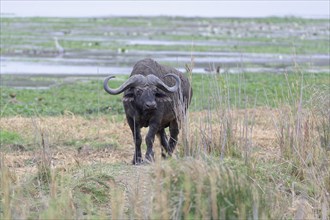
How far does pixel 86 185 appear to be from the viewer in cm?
803

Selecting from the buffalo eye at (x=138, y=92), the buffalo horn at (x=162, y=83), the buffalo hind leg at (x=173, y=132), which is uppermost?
the buffalo horn at (x=162, y=83)

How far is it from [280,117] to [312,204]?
2.05m

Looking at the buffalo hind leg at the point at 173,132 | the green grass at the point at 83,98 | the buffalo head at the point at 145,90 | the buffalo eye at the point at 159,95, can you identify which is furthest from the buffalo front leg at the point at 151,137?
the green grass at the point at 83,98

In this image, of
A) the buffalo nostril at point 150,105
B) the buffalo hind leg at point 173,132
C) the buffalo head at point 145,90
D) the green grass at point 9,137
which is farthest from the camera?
the green grass at point 9,137

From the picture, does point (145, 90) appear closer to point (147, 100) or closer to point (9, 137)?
point (147, 100)

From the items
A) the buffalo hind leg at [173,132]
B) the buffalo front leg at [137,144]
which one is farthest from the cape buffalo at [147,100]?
the buffalo hind leg at [173,132]

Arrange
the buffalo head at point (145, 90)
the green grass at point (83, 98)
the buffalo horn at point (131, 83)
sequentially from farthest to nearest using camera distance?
the green grass at point (83, 98) < the buffalo horn at point (131, 83) < the buffalo head at point (145, 90)

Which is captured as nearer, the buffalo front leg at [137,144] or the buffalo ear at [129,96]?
the buffalo front leg at [137,144]

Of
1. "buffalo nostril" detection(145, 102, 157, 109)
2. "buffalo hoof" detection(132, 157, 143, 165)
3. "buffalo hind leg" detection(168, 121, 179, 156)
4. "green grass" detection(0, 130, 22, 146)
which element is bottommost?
"green grass" detection(0, 130, 22, 146)

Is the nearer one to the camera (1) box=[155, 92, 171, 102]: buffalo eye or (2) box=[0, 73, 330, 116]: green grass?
(1) box=[155, 92, 171, 102]: buffalo eye

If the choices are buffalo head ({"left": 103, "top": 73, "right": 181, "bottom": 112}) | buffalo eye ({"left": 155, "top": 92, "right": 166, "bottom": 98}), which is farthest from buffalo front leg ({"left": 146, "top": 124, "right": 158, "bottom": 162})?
buffalo eye ({"left": 155, "top": 92, "right": 166, "bottom": 98})

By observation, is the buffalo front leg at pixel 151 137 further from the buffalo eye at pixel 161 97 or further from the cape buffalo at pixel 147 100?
the buffalo eye at pixel 161 97

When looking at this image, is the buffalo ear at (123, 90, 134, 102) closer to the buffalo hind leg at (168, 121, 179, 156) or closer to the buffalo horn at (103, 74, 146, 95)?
the buffalo horn at (103, 74, 146, 95)

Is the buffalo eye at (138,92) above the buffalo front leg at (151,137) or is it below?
above
